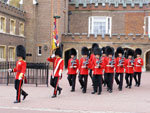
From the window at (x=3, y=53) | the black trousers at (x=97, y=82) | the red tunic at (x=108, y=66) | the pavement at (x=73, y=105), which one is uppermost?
the window at (x=3, y=53)

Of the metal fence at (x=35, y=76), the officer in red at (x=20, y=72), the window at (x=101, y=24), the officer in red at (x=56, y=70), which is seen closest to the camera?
the officer in red at (x=20, y=72)

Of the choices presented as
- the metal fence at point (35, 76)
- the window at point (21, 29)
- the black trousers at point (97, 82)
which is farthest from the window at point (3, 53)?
the black trousers at point (97, 82)

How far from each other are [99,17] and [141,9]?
4.94 metres

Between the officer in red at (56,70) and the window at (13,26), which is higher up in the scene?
the window at (13,26)

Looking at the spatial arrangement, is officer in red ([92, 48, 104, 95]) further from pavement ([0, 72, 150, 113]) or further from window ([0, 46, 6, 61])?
window ([0, 46, 6, 61])

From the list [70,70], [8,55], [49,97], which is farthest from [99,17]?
[49,97]

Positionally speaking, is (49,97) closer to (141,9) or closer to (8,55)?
(8,55)

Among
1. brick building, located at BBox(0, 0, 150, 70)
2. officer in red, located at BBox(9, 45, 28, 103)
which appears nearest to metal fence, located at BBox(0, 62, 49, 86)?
officer in red, located at BBox(9, 45, 28, 103)

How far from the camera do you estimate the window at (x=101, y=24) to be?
1129 inches

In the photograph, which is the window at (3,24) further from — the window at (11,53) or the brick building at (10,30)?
the window at (11,53)

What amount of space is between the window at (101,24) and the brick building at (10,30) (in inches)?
328

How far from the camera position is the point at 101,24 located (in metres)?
28.8

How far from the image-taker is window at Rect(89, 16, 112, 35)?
1129 inches

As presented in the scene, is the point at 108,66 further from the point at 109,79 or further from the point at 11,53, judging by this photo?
the point at 11,53
